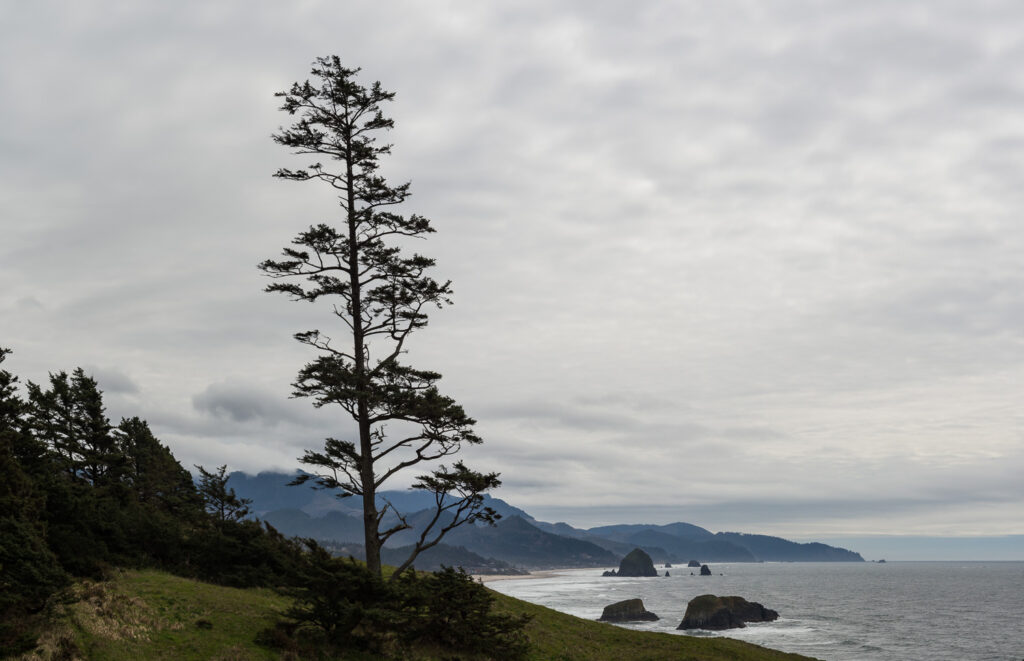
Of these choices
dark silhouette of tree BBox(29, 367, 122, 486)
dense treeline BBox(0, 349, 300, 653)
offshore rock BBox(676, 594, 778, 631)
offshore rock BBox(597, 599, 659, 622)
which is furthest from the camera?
offshore rock BBox(597, 599, 659, 622)

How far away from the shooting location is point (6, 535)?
2066 centimetres

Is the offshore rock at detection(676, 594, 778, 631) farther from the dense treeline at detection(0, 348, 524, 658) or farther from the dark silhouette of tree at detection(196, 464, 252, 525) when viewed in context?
the dense treeline at detection(0, 348, 524, 658)

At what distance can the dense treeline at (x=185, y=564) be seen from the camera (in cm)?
2073

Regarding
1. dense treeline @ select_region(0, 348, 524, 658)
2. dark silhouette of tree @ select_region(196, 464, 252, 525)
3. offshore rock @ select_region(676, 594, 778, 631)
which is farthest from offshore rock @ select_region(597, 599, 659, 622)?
dense treeline @ select_region(0, 348, 524, 658)

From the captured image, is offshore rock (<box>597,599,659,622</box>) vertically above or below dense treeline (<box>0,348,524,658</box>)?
below

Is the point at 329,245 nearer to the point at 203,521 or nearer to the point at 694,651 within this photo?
the point at 203,521

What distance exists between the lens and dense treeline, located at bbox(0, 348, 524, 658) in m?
20.7

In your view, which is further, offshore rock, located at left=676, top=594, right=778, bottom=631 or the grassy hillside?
offshore rock, located at left=676, top=594, right=778, bottom=631

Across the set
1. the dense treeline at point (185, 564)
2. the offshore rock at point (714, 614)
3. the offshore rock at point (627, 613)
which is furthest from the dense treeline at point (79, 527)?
the offshore rock at point (627, 613)

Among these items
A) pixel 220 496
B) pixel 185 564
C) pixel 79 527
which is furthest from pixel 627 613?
pixel 79 527

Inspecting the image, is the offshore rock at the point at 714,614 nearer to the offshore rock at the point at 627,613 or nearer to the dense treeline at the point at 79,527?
the offshore rock at the point at 627,613

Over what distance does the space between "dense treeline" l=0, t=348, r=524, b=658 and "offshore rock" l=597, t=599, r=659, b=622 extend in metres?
86.5

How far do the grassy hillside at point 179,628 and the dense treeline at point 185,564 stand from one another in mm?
942

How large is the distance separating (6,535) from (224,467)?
49.6 metres
